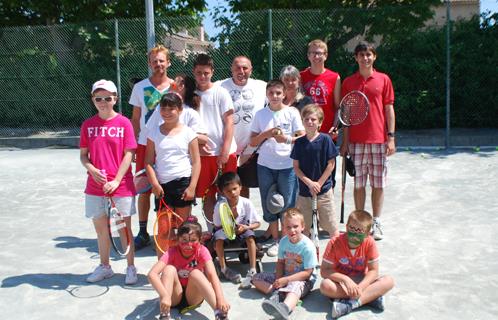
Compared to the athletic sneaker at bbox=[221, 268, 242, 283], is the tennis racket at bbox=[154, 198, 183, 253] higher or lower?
higher

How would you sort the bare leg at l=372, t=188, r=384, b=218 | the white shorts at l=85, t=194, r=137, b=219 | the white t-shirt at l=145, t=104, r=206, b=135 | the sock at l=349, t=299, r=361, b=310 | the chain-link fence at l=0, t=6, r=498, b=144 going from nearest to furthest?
the sock at l=349, t=299, r=361, b=310 → the white shorts at l=85, t=194, r=137, b=219 → the white t-shirt at l=145, t=104, r=206, b=135 → the bare leg at l=372, t=188, r=384, b=218 → the chain-link fence at l=0, t=6, r=498, b=144

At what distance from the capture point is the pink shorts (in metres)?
5.63

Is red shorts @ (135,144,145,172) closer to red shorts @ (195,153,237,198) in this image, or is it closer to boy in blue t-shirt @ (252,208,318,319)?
red shorts @ (195,153,237,198)

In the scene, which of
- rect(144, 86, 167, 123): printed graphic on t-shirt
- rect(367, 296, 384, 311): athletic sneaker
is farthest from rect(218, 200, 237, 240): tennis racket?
→ rect(144, 86, 167, 123): printed graphic on t-shirt

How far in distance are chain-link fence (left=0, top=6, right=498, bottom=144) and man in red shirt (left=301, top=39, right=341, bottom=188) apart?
5.46 m

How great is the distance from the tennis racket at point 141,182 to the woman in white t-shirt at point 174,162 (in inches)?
17.8

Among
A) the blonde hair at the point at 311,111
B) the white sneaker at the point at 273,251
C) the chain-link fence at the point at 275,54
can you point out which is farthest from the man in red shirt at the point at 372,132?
the chain-link fence at the point at 275,54

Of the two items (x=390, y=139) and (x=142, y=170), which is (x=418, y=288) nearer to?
(x=390, y=139)

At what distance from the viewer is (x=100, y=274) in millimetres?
4730

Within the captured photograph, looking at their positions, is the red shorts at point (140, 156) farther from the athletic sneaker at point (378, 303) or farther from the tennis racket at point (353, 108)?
the athletic sneaker at point (378, 303)

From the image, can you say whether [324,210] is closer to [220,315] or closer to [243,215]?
[243,215]

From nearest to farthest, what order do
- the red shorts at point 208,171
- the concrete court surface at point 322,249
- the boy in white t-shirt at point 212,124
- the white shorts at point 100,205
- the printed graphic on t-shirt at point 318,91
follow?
the concrete court surface at point 322,249 < the white shorts at point 100,205 < the boy in white t-shirt at point 212,124 < the red shorts at point 208,171 < the printed graphic on t-shirt at point 318,91

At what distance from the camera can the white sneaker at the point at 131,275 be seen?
460 cm

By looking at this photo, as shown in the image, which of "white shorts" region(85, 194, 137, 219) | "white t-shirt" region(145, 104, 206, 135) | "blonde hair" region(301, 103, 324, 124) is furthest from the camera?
"blonde hair" region(301, 103, 324, 124)
